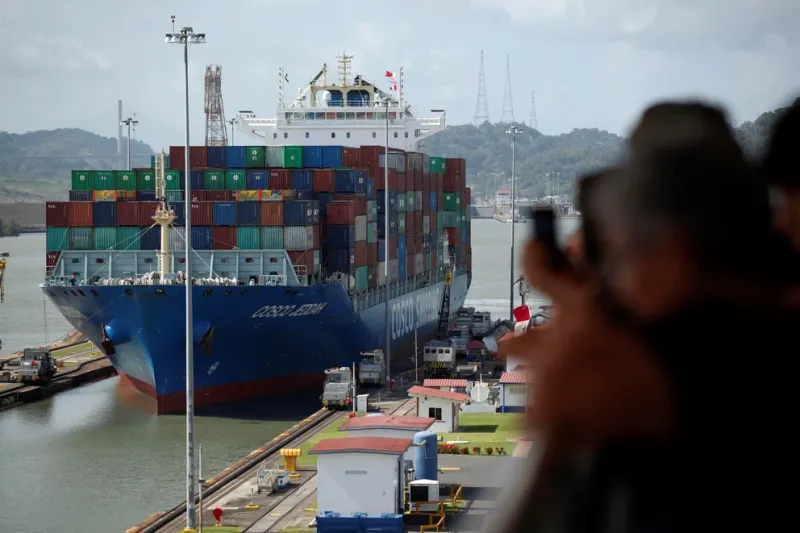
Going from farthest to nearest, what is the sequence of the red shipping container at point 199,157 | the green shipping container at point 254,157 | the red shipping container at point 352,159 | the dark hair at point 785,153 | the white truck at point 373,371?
1. the red shipping container at point 352,159
2. the green shipping container at point 254,157
3. the red shipping container at point 199,157
4. the white truck at point 373,371
5. the dark hair at point 785,153

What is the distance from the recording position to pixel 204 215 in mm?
38750

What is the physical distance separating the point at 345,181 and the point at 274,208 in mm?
4978

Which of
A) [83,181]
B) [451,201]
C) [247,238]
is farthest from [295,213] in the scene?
[451,201]

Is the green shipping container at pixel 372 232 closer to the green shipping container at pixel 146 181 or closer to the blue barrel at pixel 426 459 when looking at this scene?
the green shipping container at pixel 146 181

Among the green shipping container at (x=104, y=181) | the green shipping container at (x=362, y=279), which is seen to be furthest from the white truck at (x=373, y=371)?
the green shipping container at (x=104, y=181)

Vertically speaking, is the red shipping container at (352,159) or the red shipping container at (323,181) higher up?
the red shipping container at (352,159)

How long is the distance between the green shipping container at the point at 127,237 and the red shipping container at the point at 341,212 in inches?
241

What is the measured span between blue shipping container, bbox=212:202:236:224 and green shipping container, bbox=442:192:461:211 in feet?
71.1

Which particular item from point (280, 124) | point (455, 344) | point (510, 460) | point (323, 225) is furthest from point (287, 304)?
point (510, 460)

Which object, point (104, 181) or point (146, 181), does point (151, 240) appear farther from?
point (104, 181)

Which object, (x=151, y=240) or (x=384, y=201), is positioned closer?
(x=151, y=240)

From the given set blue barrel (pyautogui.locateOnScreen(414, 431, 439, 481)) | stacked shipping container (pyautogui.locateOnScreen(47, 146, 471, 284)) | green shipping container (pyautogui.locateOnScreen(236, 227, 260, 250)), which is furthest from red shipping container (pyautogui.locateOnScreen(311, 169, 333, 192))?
blue barrel (pyautogui.locateOnScreen(414, 431, 439, 481))

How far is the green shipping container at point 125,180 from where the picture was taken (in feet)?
139

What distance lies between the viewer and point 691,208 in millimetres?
1133
